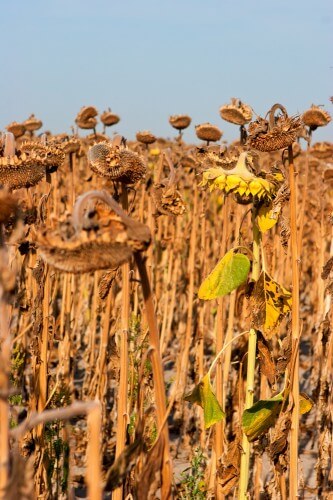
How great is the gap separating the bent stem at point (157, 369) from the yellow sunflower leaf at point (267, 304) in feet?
3.44

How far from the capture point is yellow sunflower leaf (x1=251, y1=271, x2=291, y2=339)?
2441 millimetres

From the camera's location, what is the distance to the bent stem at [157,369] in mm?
1386

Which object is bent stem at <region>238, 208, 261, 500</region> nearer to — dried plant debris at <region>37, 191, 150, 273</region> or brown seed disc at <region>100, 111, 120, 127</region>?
A: dried plant debris at <region>37, 191, 150, 273</region>

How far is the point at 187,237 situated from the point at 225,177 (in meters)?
4.20

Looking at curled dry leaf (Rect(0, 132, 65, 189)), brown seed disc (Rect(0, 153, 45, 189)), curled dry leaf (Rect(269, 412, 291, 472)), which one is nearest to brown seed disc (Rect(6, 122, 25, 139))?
curled dry leaf (Rect(0, 132, 65, 189))

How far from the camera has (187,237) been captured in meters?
6.44

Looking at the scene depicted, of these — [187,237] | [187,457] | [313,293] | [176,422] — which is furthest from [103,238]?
[313,293]

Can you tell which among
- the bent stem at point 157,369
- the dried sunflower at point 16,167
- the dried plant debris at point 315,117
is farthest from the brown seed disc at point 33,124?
the bent stem at point 157,369

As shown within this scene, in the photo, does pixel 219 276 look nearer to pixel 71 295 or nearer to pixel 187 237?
pixel 71 295

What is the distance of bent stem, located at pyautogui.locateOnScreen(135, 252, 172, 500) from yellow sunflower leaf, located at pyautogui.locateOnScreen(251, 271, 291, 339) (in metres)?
1.05

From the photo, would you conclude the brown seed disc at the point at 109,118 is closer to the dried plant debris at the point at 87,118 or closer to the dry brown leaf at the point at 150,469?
the dried plant debris at the point at 87,118

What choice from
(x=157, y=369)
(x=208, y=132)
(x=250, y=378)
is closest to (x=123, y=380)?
(x=250, y=378)

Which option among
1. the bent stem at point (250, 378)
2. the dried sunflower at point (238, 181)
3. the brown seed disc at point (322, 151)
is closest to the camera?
the dried sunflower at point (238, 181)

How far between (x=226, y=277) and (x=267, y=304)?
0.78ft
